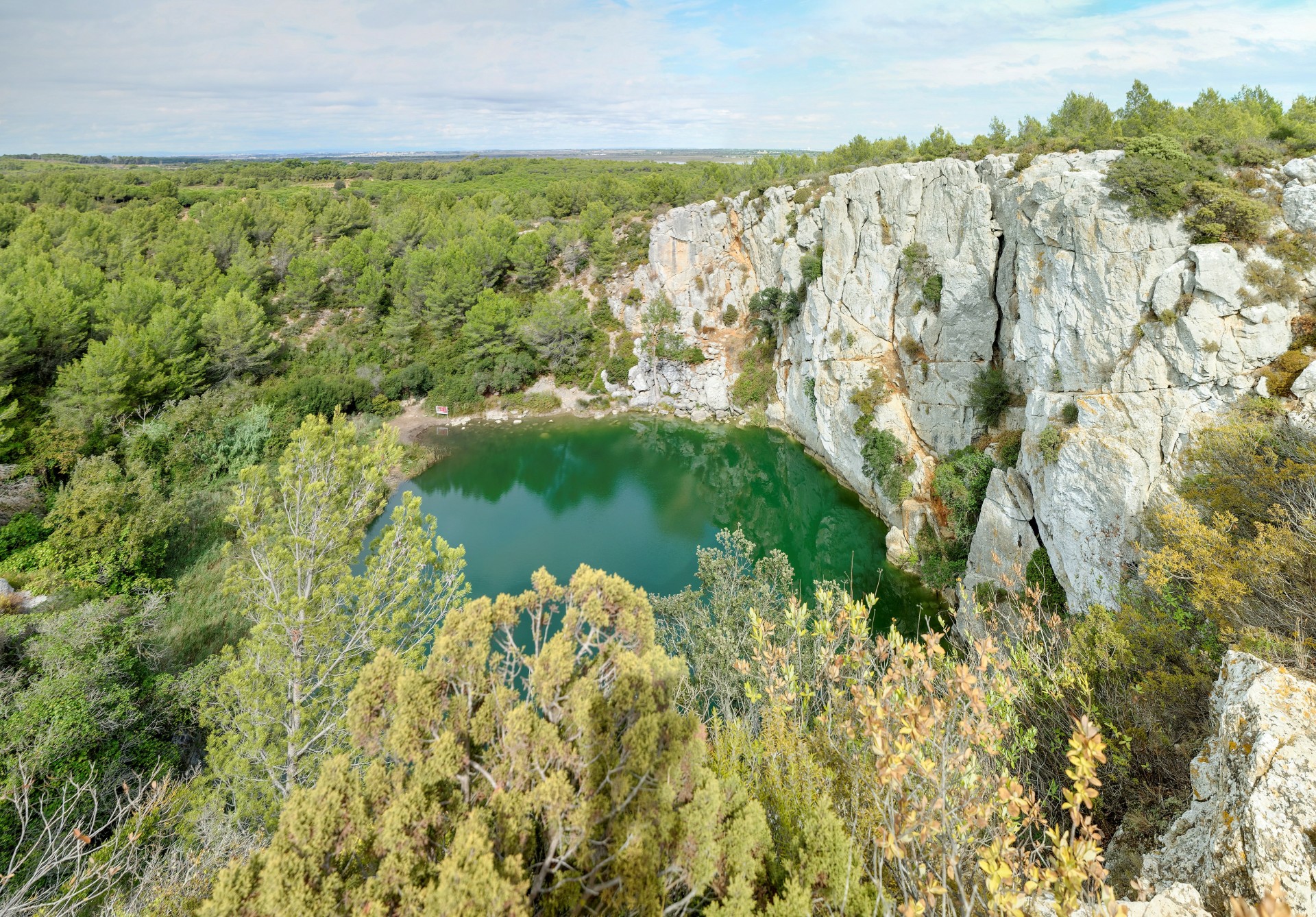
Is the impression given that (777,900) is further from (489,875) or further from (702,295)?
(702,295)

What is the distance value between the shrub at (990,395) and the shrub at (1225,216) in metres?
6.39

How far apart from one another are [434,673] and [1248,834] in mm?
5789

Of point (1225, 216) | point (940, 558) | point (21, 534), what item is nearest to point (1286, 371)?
point (1225, 216)

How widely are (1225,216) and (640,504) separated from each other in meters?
19.7

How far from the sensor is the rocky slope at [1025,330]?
11844 millimetres

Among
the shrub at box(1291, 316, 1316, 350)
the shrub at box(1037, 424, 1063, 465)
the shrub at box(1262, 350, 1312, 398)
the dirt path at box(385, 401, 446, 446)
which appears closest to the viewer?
the shrub at box(1262, 350, 1312, 398)

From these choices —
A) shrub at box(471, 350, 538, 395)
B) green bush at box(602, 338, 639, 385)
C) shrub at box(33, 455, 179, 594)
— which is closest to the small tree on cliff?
shrub at box(33, 455, 179, 594)

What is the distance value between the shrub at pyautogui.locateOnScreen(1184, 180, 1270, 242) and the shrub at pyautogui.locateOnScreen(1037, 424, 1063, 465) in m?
4.91

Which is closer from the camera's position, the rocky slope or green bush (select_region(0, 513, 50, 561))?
the rocky slope

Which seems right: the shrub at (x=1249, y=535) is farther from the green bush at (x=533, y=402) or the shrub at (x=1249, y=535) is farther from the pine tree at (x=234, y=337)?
the pine tree at (x=234, y=337)

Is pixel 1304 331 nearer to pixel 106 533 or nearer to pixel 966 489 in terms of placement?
pixel 966 489

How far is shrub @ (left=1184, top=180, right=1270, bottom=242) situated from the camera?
11.7 meters

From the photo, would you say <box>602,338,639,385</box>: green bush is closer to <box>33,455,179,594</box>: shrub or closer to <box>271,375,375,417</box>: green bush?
<box>271,375,375,417</box>: green bush

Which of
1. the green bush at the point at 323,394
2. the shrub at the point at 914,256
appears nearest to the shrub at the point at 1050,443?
the shrub at the point at 914,256
